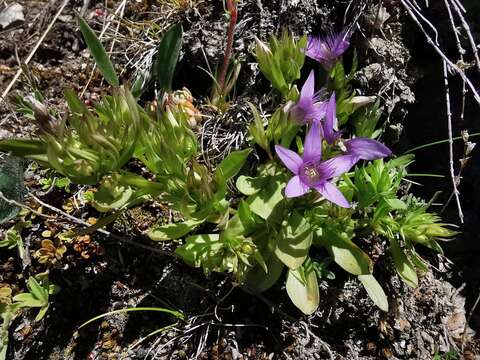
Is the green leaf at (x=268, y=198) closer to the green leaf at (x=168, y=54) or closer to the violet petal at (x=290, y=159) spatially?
the violet petal at (x=290, y=159)

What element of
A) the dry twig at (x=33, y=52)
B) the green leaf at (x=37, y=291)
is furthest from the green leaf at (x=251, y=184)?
the dry twig at (x=33, y=52)

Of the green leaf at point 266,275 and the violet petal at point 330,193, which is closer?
the violet petal at point 330,193

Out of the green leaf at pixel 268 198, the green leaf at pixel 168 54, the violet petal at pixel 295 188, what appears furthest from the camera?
the green leaf at pixel 168 54

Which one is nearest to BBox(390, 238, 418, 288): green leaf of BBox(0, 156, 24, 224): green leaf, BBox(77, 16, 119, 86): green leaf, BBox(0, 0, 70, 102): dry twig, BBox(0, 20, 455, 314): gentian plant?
BBox(0, 20, 455, 314): gentian plant

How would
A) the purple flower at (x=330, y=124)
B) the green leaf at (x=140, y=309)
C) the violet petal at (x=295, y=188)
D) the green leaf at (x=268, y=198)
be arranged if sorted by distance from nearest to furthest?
the violet petal at (x=295, y=188)
the purple flower at (x=330, y=124)
the green leaf at (x=268, y=198)
the green leaf at (x=140, y=309)

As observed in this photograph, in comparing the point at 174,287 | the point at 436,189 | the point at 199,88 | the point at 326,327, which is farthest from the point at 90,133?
the point at 436,189

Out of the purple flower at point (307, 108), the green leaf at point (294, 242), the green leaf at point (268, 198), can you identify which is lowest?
the green leaf at point (294, 242)

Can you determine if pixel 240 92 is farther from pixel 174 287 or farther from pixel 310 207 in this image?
pixel 174 287

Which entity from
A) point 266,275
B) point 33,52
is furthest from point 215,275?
point 33,52
